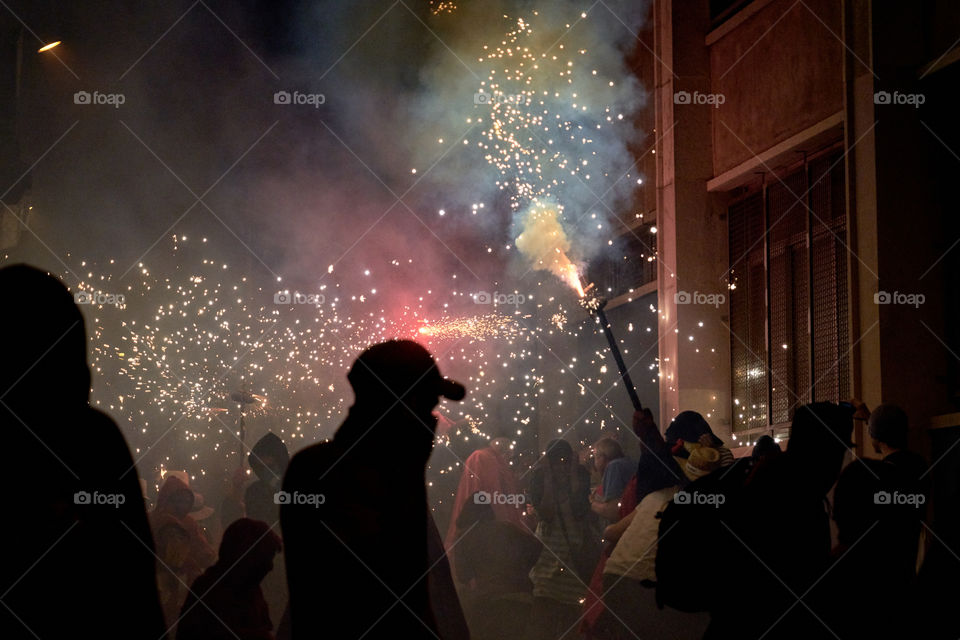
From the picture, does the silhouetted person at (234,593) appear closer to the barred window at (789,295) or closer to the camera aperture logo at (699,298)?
the barred window at (789,295)

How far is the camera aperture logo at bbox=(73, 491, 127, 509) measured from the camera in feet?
9.13

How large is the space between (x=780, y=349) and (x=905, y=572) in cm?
673

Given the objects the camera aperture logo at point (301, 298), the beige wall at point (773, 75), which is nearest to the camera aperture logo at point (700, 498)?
the beige wall at point (773, 75)

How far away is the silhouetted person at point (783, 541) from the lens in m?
4.71

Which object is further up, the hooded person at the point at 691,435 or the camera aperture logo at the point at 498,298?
the camera aperture logo at the point at 498,298

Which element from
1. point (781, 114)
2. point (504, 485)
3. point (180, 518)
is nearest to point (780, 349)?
point (781, 114)

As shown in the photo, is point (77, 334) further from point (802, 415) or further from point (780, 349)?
point (780, 349)

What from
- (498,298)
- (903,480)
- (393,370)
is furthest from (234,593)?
(498,298)

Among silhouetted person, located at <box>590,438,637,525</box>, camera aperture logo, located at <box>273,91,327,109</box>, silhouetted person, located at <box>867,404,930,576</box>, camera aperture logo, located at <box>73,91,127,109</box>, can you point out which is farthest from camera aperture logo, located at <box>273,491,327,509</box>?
camera aperture logo, located at <box>273,91,327,109</box>

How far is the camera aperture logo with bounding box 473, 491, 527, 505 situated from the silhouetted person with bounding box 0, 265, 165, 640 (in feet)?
26.0

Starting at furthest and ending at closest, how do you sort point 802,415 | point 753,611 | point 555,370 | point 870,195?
point 555,370 → point 870,195 → point 802,415 → point 753,611

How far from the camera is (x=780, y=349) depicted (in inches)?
474

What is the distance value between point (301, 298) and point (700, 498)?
14995 millimetres

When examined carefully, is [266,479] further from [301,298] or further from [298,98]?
[301,298]
